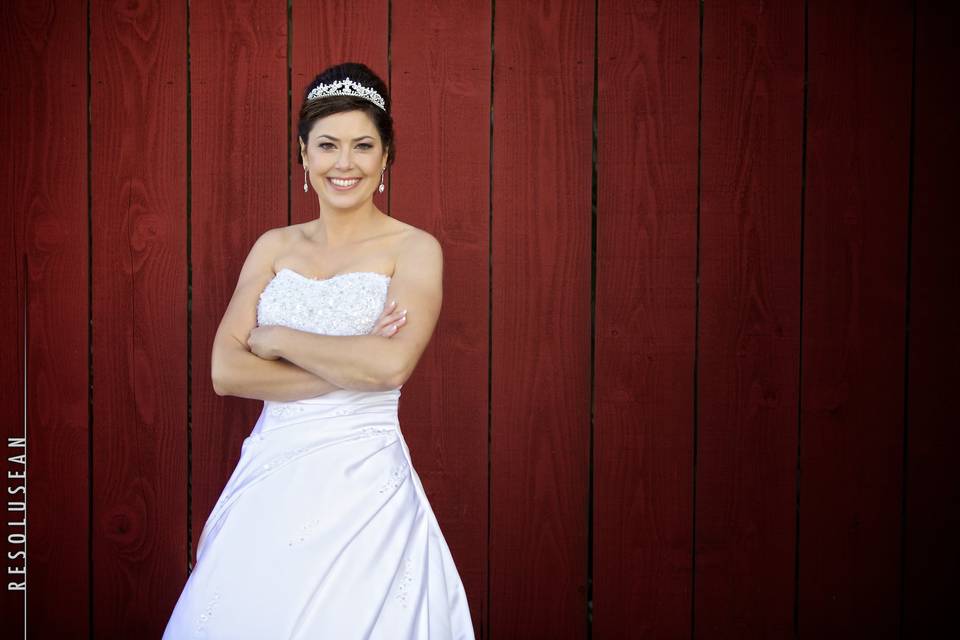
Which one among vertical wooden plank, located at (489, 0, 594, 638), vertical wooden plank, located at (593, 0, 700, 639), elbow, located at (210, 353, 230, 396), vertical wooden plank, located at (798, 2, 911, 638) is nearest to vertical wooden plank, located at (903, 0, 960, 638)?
vertical wooden plank, located at (798, 2, 911, 638)

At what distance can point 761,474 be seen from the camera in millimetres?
2979

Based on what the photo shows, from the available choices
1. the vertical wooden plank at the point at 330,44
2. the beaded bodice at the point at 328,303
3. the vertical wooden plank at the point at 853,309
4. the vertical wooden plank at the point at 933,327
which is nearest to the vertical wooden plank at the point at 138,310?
the vertical wooden plank at the point at 330,44

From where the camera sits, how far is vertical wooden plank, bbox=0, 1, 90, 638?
295 centimetres

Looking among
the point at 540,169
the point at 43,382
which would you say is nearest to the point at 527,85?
the point at 540,169

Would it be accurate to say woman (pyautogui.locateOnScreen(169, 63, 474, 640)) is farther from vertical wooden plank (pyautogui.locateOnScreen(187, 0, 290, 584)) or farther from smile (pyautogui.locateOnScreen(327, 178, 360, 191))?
vertical wooden plank (pyautogui.locateOnScreen(187, 0, 290, 584))

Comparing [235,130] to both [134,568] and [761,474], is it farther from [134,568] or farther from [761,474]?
[761,474]

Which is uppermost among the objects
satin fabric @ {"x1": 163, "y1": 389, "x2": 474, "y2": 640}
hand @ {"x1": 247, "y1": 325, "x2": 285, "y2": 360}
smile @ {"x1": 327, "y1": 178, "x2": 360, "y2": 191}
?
smile @ {"x1": 327, "y1": 178, "x2": 360, "y2": 191}

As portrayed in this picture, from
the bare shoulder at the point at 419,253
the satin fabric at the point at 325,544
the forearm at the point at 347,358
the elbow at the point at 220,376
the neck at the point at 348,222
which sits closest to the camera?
the satin fabric at the point at 325,544

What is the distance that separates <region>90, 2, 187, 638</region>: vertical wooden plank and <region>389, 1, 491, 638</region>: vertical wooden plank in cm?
75

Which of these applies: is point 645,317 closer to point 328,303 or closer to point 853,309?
point 853,309

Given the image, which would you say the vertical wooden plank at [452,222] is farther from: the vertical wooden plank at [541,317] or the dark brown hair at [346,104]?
the dark brown hair at [346,104]

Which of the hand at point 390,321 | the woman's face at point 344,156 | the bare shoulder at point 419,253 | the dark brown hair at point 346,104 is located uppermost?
the dark brown hair at point 346,104

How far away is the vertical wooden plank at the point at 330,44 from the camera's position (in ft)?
9.66

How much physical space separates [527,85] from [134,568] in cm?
208
